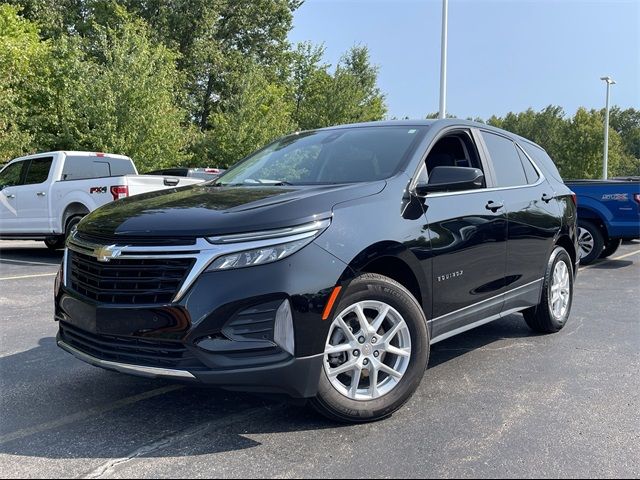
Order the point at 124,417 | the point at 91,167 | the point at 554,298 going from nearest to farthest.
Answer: the point at 124,417 < the point at 554,298 < the point at 91,167

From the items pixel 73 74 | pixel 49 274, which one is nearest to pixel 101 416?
pixel 49 274

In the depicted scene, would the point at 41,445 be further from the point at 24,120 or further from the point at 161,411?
the point at 24,120

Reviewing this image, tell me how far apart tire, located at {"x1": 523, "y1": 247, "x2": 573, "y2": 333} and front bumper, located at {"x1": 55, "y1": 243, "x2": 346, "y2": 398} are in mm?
Answer: 2901

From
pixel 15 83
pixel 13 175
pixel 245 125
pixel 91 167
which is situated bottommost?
pixel 13 175

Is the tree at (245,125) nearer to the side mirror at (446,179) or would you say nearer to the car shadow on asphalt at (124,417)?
the car shadow on asphalt at (124,417)

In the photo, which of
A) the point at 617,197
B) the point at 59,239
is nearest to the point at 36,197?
the point at 59,239

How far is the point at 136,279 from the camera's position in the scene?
294cm

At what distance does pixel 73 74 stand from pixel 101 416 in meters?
19.0

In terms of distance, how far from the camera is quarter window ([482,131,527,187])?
15.5 feet

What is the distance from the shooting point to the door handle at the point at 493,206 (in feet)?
14.0

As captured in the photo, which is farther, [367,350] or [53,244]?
[53,244]

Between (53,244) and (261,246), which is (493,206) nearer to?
(261,246)

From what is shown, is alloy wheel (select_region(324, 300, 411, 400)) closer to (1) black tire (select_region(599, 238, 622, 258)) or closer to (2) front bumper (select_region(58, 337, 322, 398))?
(2) front bumper (select_region(58, 337, 322, 398))

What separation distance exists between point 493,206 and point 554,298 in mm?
1529
